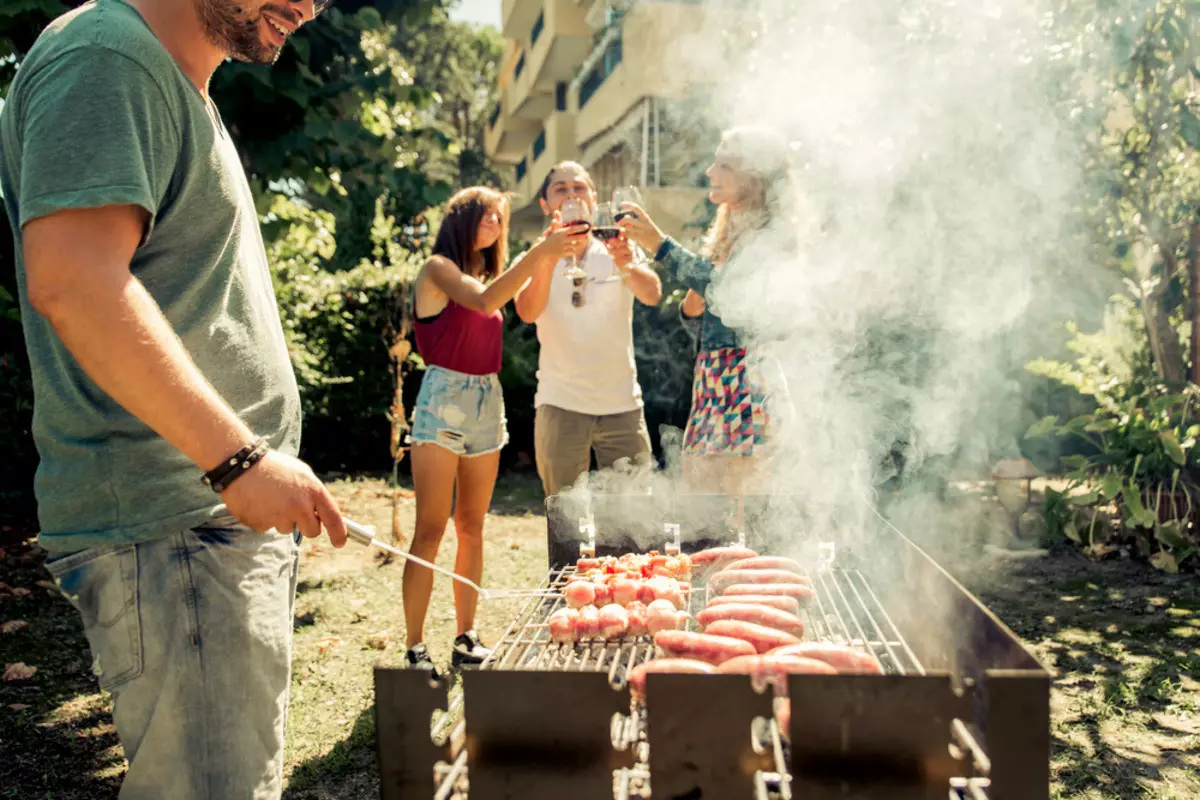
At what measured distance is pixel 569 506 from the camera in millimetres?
3844

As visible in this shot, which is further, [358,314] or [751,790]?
[358,314]

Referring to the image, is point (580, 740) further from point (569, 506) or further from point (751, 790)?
point (569, 506)

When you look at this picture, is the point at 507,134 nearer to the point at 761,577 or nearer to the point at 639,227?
the point at 639,227

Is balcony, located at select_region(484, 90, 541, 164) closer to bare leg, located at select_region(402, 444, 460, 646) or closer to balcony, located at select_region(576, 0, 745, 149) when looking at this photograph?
balcony, located at select_region(576, 0, 745, 149)

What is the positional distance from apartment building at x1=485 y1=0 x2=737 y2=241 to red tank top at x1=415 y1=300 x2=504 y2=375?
746cm

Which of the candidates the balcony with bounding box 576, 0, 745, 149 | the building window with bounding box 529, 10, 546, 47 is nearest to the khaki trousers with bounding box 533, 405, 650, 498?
the balcony with bounding box 576, 0, 745, 149

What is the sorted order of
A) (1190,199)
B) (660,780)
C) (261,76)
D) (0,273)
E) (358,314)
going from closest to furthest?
(660,780) → (261,76) → (1190,199) → (0,273) → (358,314)

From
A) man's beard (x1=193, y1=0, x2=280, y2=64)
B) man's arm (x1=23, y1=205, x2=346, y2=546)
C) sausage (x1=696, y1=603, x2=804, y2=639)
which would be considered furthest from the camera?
sausage (x1=696, y1=603, x2=804, y2=639)

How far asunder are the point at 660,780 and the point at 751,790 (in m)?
0.18

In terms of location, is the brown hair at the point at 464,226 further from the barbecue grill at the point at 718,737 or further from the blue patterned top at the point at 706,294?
the barbecue grill at the point at 718,737

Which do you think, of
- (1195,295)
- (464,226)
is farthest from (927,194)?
(464,226)

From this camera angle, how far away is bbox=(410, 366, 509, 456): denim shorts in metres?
4.27

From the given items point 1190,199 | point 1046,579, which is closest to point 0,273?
point 1046,579

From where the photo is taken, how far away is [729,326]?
4.30 m
